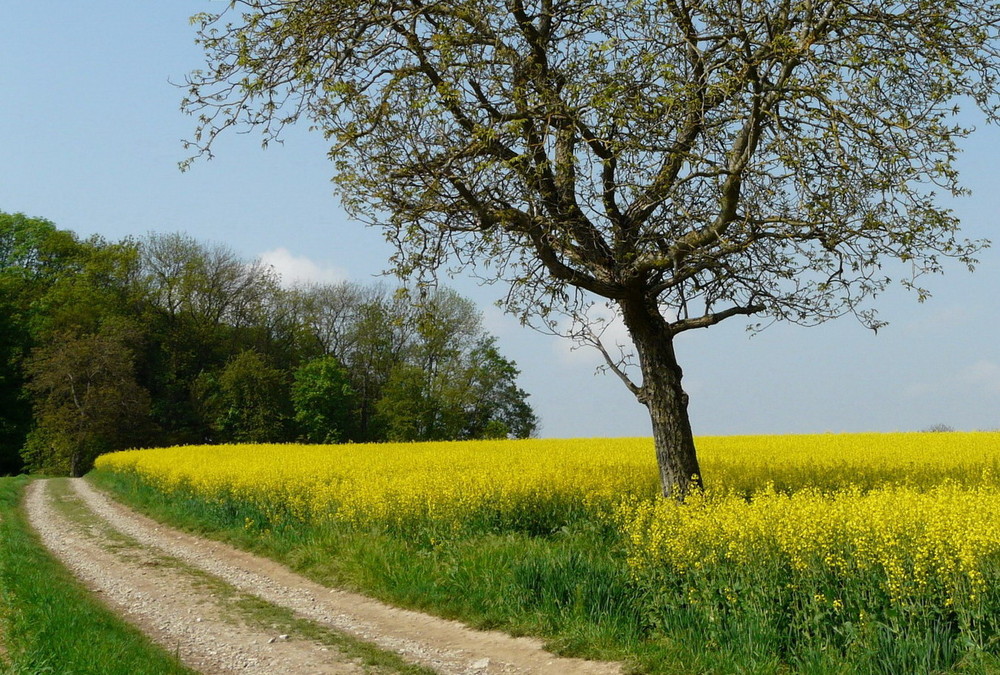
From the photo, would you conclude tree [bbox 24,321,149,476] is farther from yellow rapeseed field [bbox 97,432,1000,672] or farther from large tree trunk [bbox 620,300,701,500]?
large tree trunk [bbox 620,300,701,500]

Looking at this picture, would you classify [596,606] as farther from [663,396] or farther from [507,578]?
[663,396]

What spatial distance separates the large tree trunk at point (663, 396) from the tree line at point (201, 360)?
34.5 metres

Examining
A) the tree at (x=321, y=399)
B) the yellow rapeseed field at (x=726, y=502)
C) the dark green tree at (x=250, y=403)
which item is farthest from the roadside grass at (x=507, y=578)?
the dark green tree at (x=250, y=403)

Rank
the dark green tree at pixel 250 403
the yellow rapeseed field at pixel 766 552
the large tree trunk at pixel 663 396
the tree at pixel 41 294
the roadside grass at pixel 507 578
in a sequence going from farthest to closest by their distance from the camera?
the dark green tree at pixel 250 403 < the tree at pixel 41 294 < the large tree trunk at pixel 663 396 < the roadside grass at pixel 507 578 < the yellow rapeseed field at pixel 766 552

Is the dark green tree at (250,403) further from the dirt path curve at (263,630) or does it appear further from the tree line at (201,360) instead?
the dirt path curve at (263,630)

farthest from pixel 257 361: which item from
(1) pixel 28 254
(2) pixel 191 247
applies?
(1) pixel 28 254

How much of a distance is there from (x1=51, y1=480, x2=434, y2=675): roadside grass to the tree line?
32357 mm

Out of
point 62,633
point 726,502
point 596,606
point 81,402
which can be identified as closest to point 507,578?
point 596,606

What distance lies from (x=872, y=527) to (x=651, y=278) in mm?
6267

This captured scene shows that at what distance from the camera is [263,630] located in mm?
9961

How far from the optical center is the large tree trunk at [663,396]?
12742 mm

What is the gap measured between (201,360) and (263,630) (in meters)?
49.6

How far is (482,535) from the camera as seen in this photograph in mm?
12625

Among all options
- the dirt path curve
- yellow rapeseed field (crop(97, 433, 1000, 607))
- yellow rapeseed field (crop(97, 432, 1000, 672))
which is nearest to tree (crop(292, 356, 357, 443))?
yellow rapeseed field (crop(97, 433, 1000, 607))
